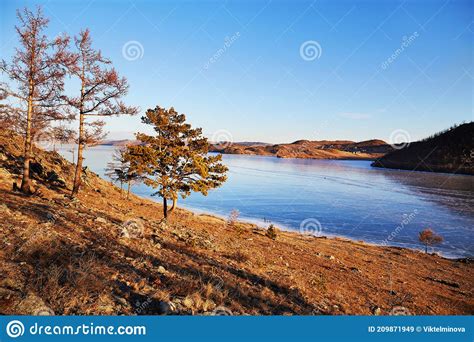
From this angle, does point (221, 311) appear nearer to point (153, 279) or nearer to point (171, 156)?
point (153, 279)

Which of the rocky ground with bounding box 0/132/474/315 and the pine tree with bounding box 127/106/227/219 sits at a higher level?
the pine tree with bounding box 127/106/227/219

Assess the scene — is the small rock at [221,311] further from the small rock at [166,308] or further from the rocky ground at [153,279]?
the small rock at [166,308]

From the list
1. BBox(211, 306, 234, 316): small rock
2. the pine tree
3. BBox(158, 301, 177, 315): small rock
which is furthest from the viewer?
the pine tree

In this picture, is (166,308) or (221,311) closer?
(166,308)

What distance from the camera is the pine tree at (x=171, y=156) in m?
20.6

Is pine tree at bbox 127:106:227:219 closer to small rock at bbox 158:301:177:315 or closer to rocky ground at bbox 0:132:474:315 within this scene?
rocky ground at bbox 0:132:474:315

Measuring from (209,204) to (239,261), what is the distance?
49752 millimetres

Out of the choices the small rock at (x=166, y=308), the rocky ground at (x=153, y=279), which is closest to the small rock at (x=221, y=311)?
the rocky ground at (x=153, y=279)

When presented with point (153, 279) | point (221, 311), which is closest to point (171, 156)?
point (153, 279)

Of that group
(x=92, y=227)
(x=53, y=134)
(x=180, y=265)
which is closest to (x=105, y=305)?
→ (x=180, y=265)

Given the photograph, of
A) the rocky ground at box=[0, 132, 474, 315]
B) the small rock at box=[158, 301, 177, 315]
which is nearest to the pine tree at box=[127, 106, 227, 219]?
the rocky ground at box=[0, 132, 474, 315]

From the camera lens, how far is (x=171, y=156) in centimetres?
2095

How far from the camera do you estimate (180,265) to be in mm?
9406

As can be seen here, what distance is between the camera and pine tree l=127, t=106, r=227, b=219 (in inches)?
811
